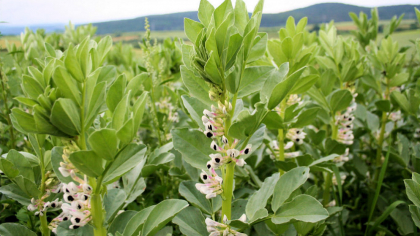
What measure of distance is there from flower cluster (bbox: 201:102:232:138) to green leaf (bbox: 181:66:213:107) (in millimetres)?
80

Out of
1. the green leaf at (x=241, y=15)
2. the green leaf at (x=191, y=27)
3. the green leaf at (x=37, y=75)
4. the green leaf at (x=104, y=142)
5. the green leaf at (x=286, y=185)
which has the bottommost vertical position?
the green leaf at (x=286, y=185)

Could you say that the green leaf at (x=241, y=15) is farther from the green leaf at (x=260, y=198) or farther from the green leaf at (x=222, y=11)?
the green leaf at (x=260, y=198)

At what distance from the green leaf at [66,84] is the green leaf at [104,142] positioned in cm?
15

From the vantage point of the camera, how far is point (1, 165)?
98 cm

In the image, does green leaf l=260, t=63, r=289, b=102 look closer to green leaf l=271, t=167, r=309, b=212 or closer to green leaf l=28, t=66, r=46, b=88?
green leaf l=271, t=167, r=309, b=212

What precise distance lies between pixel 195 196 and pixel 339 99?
0.85 metres

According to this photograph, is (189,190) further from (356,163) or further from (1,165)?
(356,163)

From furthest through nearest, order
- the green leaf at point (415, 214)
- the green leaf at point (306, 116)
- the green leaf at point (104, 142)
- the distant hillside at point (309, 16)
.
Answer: the distant hillside at point (309, 16)
the green leaf at point (306, 116)
the green leaf at point (415, 214)
the green leaf at point (104, 142)

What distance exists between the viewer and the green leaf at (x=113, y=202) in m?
0.95

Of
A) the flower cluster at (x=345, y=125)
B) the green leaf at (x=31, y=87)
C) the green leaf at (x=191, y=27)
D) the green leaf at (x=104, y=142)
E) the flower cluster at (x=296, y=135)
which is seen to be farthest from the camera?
the flower cluster at (x=345, y=125)

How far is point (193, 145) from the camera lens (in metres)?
0.97

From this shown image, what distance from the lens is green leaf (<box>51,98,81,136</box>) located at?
692 mm

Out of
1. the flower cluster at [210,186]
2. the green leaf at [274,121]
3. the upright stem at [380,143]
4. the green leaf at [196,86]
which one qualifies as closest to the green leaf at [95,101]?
the green leaf at [196,86]

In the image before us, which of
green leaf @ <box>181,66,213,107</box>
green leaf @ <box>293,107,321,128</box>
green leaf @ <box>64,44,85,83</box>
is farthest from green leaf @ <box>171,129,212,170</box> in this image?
green leaf @ <box>293,107,321,128</box>
